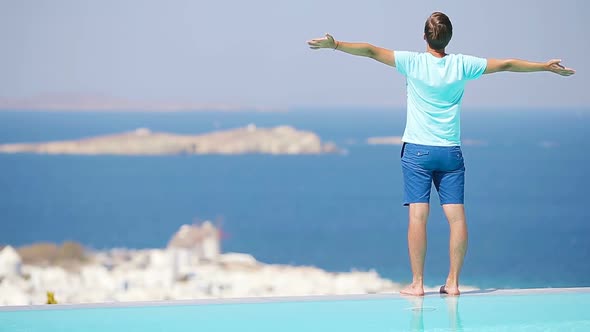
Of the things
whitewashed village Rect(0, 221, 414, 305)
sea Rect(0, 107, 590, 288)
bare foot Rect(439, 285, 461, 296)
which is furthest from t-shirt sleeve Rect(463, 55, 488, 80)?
whitewashed village Rect(0, 221, 414, 305)

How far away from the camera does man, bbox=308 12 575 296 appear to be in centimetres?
392

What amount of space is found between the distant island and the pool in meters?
8.64

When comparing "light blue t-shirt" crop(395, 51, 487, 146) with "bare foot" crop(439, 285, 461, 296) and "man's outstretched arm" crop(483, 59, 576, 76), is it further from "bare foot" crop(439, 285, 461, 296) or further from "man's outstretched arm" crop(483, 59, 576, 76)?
"bare foot" crop(439, 285, 461, 296)

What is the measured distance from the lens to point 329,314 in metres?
3.80

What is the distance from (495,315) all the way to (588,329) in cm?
34

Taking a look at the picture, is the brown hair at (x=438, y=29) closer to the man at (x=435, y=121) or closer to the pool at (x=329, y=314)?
Result: the man at (x=435, y=121)

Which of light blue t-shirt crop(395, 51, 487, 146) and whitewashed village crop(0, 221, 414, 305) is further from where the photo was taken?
whitewashed village crop(0, 221, 414, 305)

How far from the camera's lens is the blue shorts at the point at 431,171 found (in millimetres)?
3961

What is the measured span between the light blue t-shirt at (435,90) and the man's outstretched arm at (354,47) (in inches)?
1.8

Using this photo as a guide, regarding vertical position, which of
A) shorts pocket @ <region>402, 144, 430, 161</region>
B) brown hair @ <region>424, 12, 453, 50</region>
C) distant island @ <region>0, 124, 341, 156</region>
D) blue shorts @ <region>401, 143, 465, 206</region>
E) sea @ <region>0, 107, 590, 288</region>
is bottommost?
sea @ <region>0, 107, 590, 288</region>

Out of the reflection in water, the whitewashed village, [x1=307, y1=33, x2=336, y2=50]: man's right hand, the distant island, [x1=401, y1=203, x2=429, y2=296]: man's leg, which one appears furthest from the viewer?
the distant island

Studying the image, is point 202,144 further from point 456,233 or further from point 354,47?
point 354,47

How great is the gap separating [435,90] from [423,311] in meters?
0.81

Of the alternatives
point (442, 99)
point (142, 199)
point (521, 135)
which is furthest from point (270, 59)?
point (442, 99)
